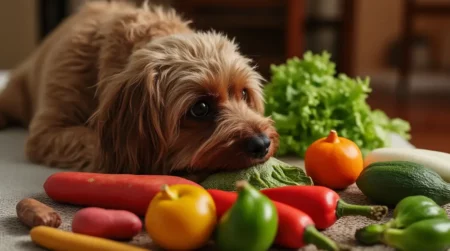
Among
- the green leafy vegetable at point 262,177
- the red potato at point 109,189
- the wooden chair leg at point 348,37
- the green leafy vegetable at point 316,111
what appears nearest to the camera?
the red potato at point 109,189

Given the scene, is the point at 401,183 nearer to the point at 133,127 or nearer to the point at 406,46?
the point at 133,127

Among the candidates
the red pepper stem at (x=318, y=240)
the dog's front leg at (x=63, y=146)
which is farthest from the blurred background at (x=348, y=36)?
the red pepper stem at (x=318, y=240)

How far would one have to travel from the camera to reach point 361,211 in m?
1.64

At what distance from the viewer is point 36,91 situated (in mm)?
3176

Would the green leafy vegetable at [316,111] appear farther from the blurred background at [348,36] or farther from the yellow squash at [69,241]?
the blurred background at [348,36]

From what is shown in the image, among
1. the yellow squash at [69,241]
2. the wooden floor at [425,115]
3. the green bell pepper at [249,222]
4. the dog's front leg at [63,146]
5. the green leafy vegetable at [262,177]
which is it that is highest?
the green bell pepper at [249,222]

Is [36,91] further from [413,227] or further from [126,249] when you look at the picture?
[413,227]

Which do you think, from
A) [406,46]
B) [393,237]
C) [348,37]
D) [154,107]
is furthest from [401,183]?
[406,46]

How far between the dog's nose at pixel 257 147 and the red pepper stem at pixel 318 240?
512 millimetres

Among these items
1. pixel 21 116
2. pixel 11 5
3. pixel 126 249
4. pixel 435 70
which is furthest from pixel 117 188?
pixel 435 70

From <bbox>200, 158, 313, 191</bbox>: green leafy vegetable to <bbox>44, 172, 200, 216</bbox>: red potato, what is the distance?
11cm

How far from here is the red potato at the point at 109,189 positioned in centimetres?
178

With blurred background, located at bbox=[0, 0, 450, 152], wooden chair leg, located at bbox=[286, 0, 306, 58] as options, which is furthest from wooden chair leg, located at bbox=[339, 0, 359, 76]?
wooden chair leg, located at bbox=[286, 0, 306, 58]

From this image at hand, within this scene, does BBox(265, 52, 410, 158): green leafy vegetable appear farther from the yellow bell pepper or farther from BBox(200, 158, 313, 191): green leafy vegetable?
the yellow bell pepper
